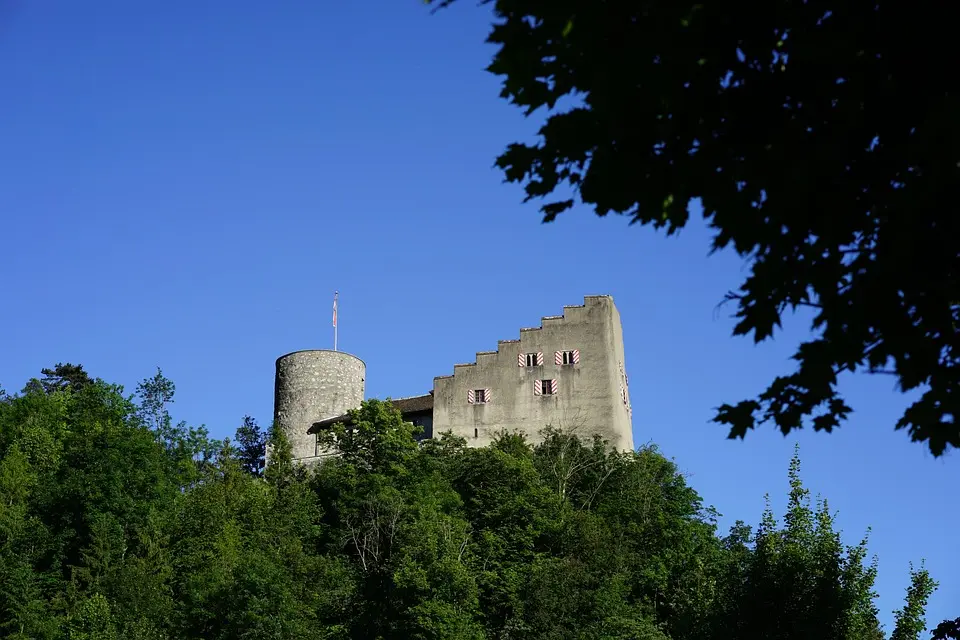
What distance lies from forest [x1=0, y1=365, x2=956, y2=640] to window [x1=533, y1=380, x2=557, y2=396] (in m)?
2.85

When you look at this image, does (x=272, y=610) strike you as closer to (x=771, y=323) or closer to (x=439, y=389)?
(x=439, y=389)

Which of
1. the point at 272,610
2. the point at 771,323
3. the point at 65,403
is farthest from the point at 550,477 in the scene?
the point at 771,323

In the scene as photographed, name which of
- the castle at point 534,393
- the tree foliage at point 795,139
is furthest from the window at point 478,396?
the tree foliage at point 795,139

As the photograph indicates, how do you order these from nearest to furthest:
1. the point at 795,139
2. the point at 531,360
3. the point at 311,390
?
the point at 795,139
the point at 531,360
the point at 311,390

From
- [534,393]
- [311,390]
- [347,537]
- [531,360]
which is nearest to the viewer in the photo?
[347,537]

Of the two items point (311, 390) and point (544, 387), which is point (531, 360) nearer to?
point (544, 387)

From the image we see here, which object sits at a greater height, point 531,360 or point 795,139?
point 531,360

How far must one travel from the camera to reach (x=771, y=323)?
7.43 m

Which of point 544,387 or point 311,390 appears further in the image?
point 311,390

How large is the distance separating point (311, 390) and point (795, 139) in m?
56.4

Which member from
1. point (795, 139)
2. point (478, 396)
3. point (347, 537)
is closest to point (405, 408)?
point (478, 396)

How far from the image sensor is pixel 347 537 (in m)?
47.4

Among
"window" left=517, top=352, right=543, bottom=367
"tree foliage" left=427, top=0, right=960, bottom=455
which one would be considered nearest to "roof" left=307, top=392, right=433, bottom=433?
"window" left=517, top=352, right=543, bottom=367

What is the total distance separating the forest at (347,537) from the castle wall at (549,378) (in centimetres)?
194
